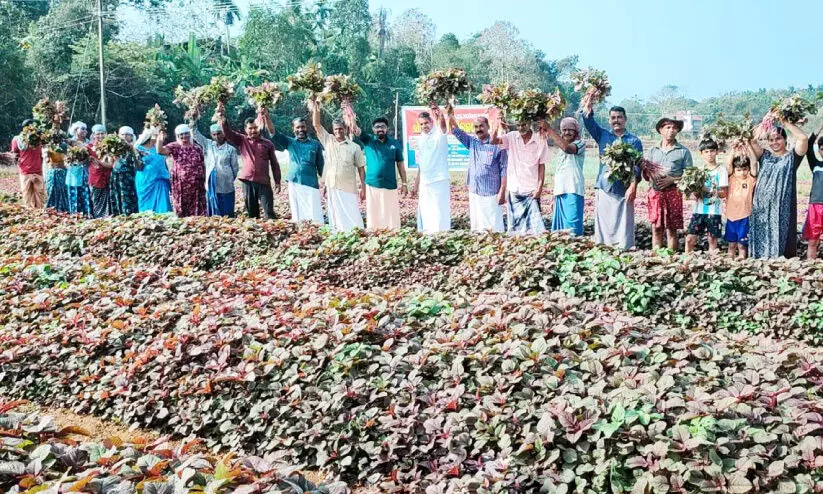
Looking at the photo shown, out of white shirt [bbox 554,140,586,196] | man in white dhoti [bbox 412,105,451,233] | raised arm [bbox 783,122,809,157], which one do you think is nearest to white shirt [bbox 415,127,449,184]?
man in white dhoti [bbox 412,105,451,233]

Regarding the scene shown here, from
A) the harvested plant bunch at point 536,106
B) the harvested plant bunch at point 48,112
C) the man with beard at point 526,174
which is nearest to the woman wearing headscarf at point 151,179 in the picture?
the harvested plant bunch at point 48,112

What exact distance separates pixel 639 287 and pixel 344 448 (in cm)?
313

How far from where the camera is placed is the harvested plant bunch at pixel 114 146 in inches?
414

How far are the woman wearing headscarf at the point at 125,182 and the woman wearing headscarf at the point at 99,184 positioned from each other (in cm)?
14

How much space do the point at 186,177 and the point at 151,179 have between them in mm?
869

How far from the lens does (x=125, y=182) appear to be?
11.2 m

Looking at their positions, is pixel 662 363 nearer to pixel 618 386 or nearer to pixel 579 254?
pixel 618 386

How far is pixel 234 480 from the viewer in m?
2.65

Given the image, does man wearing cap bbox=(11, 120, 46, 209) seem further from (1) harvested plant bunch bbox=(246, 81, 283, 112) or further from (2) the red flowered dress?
(1) harvested plant bunch bbox=(246, 81, 283, 112)

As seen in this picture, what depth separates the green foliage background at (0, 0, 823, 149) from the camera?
108 ft

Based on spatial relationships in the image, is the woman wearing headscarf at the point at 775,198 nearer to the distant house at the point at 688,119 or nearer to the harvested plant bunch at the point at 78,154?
the distant house at the point at 688,119

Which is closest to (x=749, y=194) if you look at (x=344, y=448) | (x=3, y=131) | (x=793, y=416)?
(x=793, y=416)

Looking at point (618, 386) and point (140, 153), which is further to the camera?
point (140, 153)

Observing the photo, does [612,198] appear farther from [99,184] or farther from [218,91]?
[99,184]
